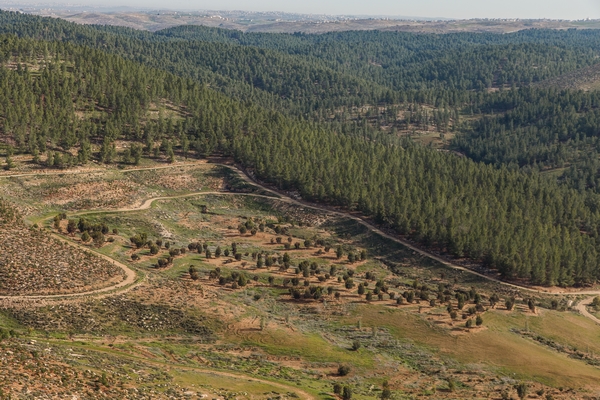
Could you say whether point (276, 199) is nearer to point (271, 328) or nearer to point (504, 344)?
point (271, 328)

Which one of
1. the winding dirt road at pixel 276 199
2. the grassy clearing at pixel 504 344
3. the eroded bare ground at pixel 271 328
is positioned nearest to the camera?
the eroded bare ground at pixel 271 328

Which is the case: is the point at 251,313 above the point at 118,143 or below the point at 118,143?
below

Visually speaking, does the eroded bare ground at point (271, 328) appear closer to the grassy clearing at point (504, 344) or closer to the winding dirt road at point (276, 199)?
the grassy clearing at point (504, 344)

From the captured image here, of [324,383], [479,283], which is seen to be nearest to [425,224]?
[479,283]

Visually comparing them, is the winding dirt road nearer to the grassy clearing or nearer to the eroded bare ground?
the eroded bare ground

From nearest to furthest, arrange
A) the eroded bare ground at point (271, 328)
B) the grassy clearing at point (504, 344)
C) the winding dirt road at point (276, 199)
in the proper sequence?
→ the eroded bare ground at point (271, 328)
the grassy clearing at point (504, 344)
the winding dirt road at point (276, 199)

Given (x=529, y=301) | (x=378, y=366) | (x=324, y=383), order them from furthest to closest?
(x=529, y=301)
(x=378, y=366)
(x=324, y=383)

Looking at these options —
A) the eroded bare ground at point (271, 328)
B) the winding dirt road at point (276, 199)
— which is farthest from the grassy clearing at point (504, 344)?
the winding dirt road at point (276, 199)

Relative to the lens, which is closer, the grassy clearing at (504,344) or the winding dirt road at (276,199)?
the grassy clearing at (504,344)

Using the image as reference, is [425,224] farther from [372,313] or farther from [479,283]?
[372,313]

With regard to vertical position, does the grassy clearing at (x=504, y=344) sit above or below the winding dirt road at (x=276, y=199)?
below

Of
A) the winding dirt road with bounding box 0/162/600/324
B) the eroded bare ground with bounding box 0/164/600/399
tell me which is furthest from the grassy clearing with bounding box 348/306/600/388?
the winding dirt road with bounding box 0/162/600/324
